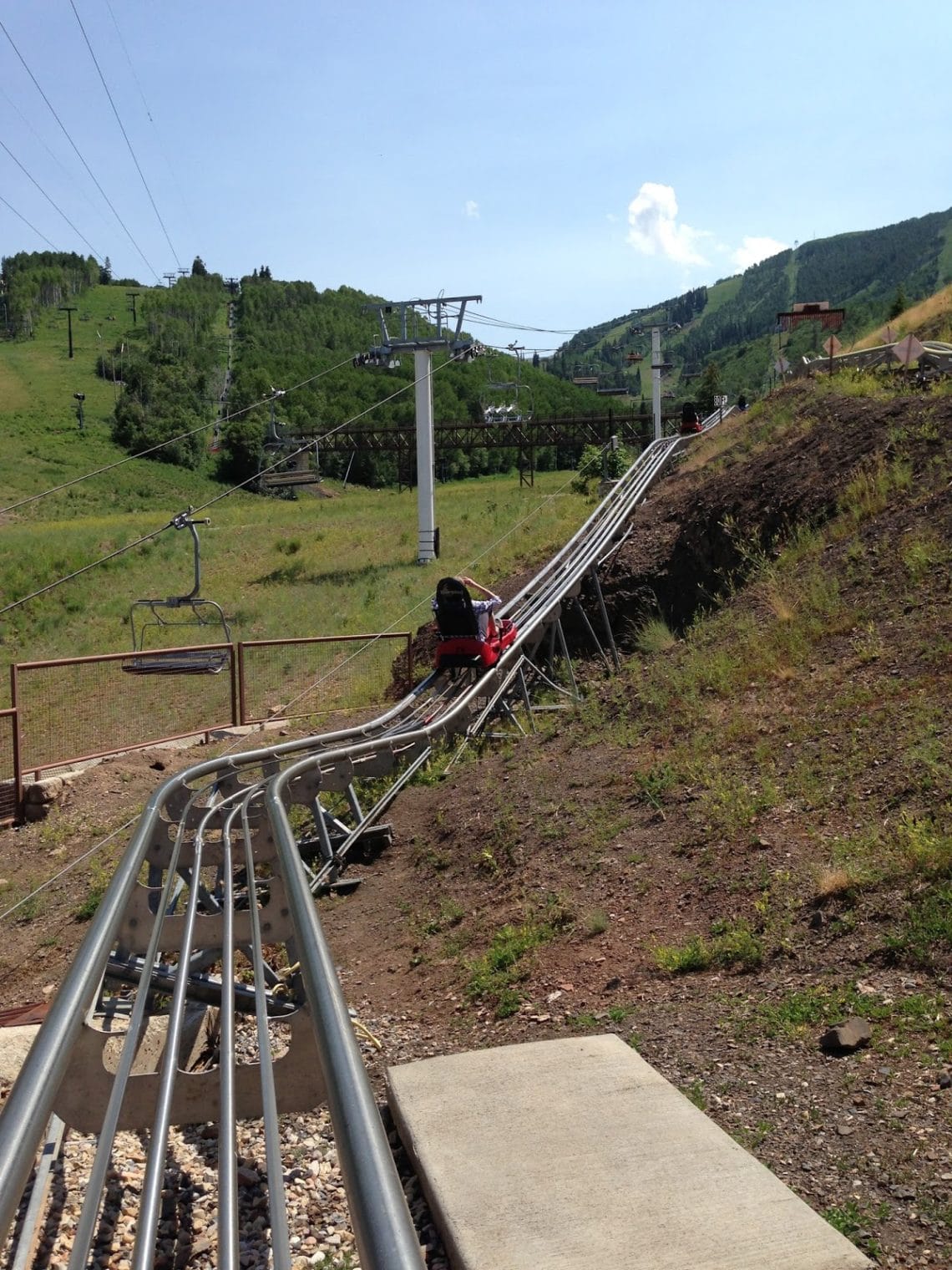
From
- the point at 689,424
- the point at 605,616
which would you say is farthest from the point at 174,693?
the point at 689,424

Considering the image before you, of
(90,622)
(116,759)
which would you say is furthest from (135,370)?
(116,759)

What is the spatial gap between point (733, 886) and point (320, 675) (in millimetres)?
15669

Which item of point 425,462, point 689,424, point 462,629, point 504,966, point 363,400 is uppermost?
point 363,400

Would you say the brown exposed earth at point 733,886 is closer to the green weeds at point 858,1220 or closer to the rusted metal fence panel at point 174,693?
the green weeds at point 858,1220

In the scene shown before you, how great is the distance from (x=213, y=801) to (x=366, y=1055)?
3.50 metres

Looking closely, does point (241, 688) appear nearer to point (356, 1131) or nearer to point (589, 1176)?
point (589, 1176)

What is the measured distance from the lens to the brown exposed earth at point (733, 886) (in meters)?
5.21

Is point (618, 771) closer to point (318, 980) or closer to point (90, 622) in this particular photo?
point (318, 980)

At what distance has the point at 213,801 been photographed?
Answer: 32.5 ft

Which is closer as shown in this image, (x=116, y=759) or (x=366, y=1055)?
(x=366, y=1055)

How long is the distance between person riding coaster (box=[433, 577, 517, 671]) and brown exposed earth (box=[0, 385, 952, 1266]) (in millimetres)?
1701

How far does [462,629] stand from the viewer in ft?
54.7

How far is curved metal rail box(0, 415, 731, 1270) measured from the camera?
8.02ft

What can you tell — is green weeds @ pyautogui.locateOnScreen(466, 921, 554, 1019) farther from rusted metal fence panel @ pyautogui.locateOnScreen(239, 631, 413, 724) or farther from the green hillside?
rusted metal fence panel @ pyautogui.locateOnScreen(239, 631, 413, 724)
